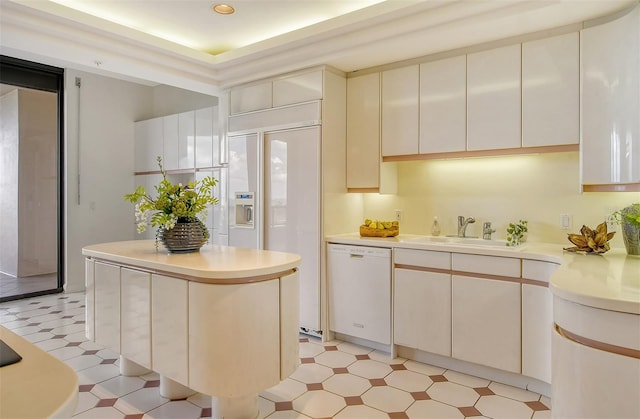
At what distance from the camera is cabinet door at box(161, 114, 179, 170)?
5.31 m

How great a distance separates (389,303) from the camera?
125 inches

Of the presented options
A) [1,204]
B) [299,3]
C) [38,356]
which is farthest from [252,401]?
[1,204]

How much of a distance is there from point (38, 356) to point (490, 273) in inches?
98.9

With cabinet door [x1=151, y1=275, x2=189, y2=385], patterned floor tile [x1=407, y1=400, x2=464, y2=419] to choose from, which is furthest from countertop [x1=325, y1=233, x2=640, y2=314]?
cabinet door [x1=151, y1=275, x2=189, y2=385]

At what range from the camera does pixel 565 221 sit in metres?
2.98

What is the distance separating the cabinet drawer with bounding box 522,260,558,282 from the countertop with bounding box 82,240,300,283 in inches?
57.2

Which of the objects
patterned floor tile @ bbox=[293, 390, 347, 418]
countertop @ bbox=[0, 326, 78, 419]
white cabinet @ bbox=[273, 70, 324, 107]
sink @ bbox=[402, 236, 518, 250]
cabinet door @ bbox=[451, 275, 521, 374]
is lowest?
patterned floor tile @ bbox=[293, 390, 347, 418]

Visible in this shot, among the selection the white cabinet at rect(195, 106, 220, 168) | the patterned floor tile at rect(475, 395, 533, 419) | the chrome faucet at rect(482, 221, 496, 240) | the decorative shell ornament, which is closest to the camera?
the patterned floor tile at rect(475, 395, 533, 419)

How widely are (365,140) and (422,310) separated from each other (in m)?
1.54

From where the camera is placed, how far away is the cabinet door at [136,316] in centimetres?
235

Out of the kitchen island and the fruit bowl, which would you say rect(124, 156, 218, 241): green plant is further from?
the fruit bowl

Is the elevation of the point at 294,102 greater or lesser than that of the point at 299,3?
lesser

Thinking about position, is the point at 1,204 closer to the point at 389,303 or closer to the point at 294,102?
the point at 294,102

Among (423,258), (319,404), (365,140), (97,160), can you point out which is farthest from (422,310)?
(97,160)
